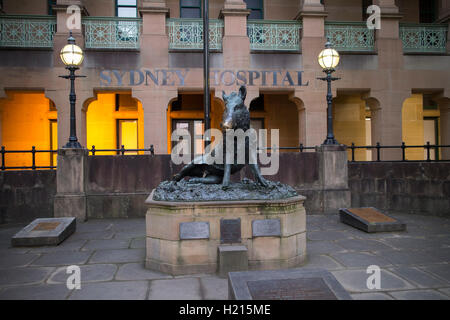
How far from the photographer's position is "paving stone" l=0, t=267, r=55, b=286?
519 cm

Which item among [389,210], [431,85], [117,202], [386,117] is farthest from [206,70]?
[431,85]

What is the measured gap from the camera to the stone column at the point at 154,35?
13727 mm

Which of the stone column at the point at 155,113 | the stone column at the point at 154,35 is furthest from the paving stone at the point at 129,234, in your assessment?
the stone column at the point at 154,35

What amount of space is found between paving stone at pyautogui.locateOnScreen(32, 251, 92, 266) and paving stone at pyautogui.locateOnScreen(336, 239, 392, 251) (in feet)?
16.8

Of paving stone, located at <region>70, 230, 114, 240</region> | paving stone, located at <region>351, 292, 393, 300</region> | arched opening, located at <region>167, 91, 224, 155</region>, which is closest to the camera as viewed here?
paving stone, located at <region>351, 292, 393, 300</region>

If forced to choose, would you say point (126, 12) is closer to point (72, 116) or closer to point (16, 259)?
point (72, 116)

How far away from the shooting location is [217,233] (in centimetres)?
567

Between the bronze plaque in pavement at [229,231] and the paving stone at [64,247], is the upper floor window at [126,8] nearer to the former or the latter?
the paving stone at [64,247]

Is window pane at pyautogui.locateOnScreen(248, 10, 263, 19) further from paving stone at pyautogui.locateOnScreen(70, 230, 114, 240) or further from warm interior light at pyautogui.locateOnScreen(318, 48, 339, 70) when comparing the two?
paving stone at pyautogui.locateOnScreen(70, 230, 114, 240)

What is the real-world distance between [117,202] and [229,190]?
552 centimetres

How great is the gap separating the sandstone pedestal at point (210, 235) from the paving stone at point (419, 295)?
1716 millimetres

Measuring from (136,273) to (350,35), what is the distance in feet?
44.6

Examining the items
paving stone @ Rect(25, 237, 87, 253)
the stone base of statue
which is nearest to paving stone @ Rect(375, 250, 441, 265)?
the stone base of statue

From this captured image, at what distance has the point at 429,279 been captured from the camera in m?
5.15
